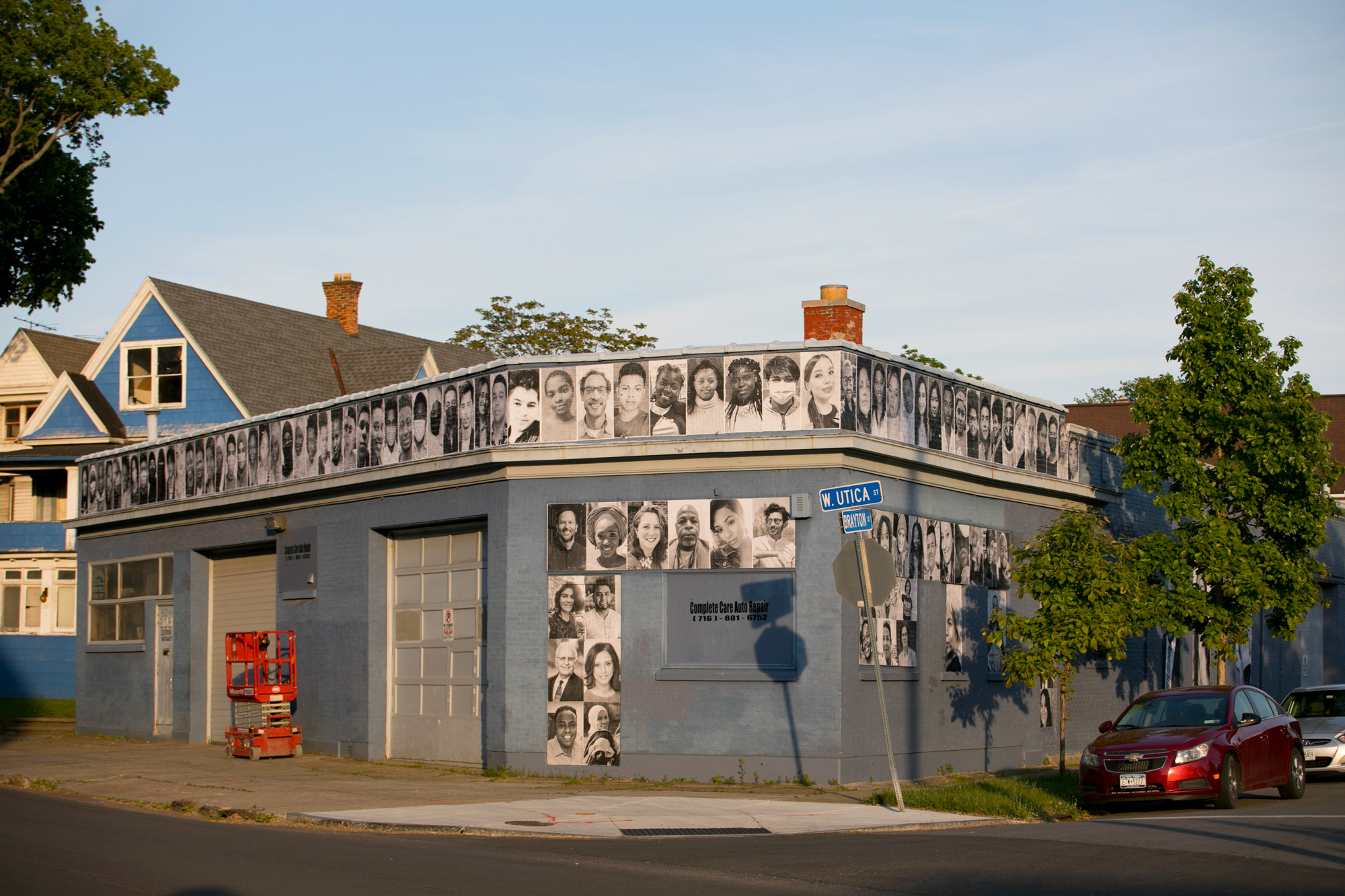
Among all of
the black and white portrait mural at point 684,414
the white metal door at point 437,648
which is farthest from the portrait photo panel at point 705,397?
the white metal door at point 437,648

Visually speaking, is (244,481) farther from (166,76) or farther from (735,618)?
(166,76)

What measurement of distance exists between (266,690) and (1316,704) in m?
16.4

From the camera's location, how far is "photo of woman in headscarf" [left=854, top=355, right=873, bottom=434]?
57.0 ft

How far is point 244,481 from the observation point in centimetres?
2334

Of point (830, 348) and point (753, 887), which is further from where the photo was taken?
point (830, 348)

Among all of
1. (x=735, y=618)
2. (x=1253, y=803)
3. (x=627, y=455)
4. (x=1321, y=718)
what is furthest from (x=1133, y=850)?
(x=1321, y=718)

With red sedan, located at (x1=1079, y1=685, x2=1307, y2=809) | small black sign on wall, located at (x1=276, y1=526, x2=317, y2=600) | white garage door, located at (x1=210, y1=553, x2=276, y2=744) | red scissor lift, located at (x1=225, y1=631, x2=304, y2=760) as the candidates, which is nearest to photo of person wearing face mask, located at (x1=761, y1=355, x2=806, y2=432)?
red sedan, located at (x1=1079, y1=685, x2=1307, y2=809)

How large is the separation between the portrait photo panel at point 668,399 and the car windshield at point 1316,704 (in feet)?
34.6

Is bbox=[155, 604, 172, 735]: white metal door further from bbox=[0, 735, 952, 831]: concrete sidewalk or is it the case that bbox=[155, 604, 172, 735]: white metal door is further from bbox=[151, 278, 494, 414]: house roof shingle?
bbox=[151, 278, 494, 414]: house roof shingle

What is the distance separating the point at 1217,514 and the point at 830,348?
8484 millimetres

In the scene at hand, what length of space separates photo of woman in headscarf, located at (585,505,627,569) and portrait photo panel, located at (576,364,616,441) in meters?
1.01

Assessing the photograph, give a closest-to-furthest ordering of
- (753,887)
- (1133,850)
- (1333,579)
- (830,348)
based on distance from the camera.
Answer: (753,887), (1133,850), (830,348), (1333,579)

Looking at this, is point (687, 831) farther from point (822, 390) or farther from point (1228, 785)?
point (822, 390)

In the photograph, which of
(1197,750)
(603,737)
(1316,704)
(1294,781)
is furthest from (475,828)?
(1316,704)
